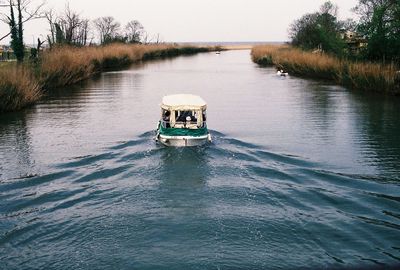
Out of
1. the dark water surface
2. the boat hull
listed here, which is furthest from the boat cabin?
the dark water surface

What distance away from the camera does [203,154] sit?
17.5m

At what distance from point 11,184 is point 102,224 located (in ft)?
15.3

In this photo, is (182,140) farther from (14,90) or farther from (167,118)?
(14,90)

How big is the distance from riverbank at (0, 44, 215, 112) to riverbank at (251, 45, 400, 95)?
2333 cm

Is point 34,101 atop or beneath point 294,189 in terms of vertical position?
atop

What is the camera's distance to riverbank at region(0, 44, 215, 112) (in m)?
27.9

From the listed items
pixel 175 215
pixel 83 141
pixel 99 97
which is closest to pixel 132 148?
pixel 83 141

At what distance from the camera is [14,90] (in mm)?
28391

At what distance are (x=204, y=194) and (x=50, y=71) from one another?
28479 mm

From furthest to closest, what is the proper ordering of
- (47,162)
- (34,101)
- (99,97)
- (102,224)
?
(99,97)
(34,101)
(47,162)
(102,224)

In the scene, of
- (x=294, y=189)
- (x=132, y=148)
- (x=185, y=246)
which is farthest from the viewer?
(x=132, y=148)

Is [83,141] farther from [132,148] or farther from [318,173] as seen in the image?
[318,173]

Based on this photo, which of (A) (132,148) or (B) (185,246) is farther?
(A) (132,148)

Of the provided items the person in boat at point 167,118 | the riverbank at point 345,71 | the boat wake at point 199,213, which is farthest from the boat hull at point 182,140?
the riverbank at point 345,71
